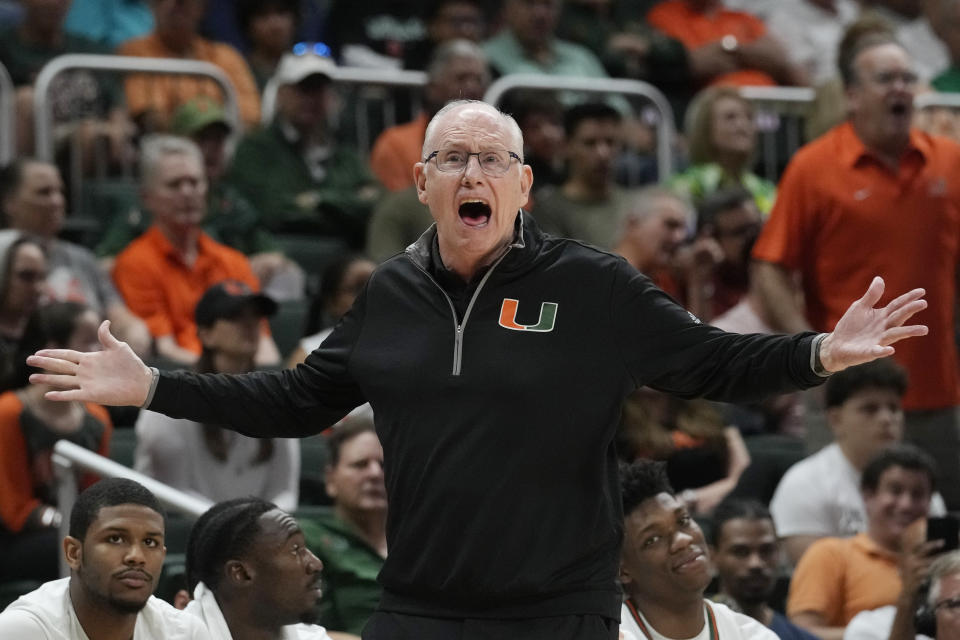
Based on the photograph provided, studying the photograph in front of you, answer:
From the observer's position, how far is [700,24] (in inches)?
438

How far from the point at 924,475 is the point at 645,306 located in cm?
300

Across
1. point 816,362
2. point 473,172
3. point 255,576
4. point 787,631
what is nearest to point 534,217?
point 787,631

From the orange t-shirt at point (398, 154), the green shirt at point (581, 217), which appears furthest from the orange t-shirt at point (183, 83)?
the green shirt at point (581, 217)

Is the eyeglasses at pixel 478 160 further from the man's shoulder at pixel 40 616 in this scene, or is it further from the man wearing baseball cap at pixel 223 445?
the man wearing baseball cap at pixel 223 445

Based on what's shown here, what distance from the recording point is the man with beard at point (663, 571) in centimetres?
480

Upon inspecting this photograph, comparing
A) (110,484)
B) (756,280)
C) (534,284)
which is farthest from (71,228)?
(534,284)

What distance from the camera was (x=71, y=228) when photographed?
8.56 m

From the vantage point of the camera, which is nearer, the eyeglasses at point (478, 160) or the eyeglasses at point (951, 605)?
the eyeglasses at point (478, 160)

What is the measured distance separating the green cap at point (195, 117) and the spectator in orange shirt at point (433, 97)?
875mm

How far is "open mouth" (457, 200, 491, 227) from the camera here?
3.76 m

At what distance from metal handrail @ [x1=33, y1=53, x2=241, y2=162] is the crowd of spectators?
0.06 metres

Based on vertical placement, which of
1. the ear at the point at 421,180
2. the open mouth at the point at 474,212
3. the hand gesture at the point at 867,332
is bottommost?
the hand gesture at the point at 867,332

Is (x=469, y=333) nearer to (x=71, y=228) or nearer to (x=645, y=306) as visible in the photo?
(x=645, y=306)

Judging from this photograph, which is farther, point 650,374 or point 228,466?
point 228,466
